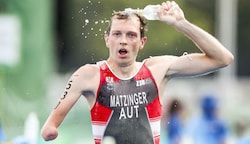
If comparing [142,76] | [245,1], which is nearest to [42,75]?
[142,76]

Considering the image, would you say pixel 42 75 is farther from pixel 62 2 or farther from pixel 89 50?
pixel 62 2

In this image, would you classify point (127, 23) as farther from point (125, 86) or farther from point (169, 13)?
point (125, 86)

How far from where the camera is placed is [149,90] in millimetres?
8695

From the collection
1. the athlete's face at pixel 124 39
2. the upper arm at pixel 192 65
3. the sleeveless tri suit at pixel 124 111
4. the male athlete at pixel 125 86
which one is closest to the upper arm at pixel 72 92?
the male athlete at pixel 125 86

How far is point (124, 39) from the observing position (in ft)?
28.0

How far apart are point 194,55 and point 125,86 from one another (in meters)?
0.59

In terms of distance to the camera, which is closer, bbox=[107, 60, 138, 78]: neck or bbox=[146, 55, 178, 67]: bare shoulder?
bbox=[107, 60, 138, 78]: neck

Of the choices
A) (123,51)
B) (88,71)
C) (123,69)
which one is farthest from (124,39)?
(88,71)

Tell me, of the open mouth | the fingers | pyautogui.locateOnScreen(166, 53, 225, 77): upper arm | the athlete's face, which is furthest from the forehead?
pyautogui.locateOnScreen(166, 53, 225, 77): upper arm

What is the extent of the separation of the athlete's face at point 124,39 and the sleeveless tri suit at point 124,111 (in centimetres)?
16

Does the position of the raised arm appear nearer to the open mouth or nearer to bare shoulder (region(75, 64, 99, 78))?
the open mouth

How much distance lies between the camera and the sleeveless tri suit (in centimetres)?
860

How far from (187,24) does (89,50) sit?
17405 millimetres

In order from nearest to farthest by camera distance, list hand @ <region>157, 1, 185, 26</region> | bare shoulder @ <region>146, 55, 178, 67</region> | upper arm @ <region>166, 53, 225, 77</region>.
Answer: hand @ <region>157, 1, 185, 26</region>, upper arm @ <region>166, 53, 225, 77</region>, bare shoulder @ <region>146, 55, 178, 67</region>
